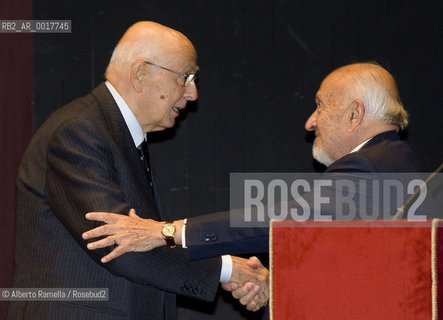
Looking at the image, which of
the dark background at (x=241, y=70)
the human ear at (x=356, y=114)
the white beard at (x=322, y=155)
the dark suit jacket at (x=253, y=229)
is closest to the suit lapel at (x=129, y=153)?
the dark suit jacket at (x=253, y=229)

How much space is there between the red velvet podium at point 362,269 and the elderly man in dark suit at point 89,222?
56 cm

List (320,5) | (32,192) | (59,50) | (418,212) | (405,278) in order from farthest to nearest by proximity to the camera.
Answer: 1. (320,5)
2. (59,50)
3. (32,192)
4. (418,212)
5. (405,278)

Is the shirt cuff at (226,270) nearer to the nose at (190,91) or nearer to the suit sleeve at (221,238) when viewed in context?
the suit sleeve at (221,238)

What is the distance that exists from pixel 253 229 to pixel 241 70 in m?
1.96

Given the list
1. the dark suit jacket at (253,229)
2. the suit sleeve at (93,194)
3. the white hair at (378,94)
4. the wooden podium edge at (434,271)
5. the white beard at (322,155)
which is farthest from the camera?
the white beard at (322,155)

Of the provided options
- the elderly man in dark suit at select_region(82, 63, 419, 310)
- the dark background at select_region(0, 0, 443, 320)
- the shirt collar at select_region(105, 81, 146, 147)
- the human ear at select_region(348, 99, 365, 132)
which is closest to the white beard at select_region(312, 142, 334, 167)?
the elderly man in dark suit at select_region(82, 63, 419, 310)

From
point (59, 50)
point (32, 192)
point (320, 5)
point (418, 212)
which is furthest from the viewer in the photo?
point (320, 5)

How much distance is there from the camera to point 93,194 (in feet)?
7.90

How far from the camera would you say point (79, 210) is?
7.98ft

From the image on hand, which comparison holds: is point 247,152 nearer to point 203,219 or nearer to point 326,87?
point 326,87

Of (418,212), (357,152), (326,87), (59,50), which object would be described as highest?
(59,50)

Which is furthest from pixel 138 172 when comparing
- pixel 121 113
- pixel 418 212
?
pixel 418 212

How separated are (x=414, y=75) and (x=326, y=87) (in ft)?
5.90

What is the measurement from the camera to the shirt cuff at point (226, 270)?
9.21 feet
